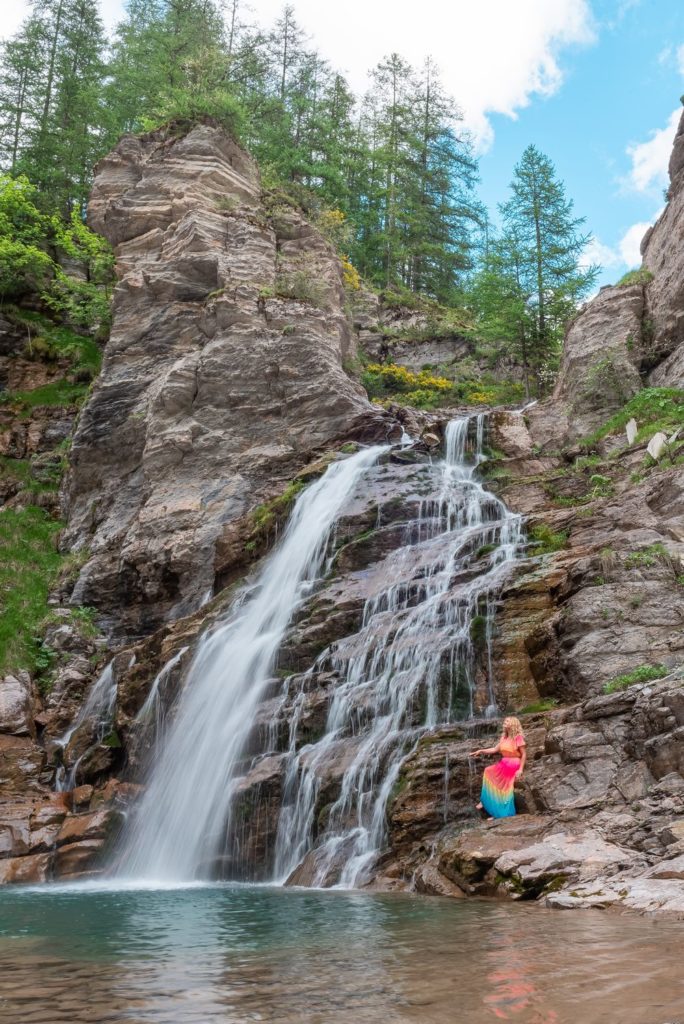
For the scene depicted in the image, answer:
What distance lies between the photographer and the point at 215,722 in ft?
42.4


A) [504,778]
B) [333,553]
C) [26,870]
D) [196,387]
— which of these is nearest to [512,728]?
[504,778]

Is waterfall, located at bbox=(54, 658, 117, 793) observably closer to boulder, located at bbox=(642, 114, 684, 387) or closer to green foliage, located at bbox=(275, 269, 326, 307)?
green foliage, located at bbox=(275, 269, 326, 307)

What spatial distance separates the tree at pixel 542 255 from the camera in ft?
89.0

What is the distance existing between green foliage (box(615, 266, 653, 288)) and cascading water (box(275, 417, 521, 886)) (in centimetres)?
1089

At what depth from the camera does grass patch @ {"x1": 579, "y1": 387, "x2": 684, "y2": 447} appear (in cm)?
1592

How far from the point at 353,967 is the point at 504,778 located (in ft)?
13.9

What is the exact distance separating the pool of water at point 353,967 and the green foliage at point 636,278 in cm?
1870

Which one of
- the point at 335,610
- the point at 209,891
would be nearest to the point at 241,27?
the point at 335,610

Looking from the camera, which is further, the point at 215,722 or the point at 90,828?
the point at 215,722

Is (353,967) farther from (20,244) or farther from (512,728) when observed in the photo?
(20,244)

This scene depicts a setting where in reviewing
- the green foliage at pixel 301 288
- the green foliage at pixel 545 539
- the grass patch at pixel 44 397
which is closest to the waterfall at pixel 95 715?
the green foliage at pixel 545 539

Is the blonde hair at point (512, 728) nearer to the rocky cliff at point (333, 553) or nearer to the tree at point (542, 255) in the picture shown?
the rocky cliff at point (333, 553)

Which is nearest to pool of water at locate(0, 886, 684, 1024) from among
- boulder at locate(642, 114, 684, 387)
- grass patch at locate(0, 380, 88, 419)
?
boulder at locate(642, 114, 684, 387)

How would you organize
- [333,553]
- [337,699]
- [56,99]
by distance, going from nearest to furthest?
[337,699] → [333,553] → [56,99]
